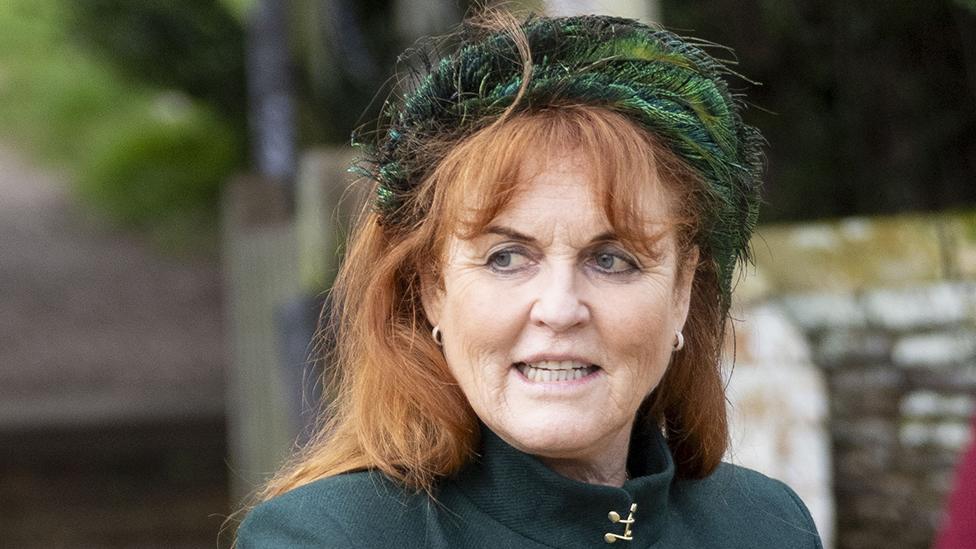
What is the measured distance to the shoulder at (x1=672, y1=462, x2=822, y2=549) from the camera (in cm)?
219

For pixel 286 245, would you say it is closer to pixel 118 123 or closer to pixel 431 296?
pixel 431 296

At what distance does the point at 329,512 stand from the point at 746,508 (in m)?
0.71

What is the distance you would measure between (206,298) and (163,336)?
0.72 metres

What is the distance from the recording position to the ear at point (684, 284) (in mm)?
2020

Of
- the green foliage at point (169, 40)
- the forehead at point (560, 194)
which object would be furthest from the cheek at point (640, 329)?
the green foliage at point (169, 40)

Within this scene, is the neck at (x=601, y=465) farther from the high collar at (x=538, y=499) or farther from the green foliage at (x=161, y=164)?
the green foliage at (x=161, y=164)

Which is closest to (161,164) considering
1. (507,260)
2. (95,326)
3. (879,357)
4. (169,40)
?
(95,326)

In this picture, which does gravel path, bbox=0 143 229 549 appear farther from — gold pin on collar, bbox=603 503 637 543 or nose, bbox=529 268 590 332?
nose, bbox=529 268 590 332

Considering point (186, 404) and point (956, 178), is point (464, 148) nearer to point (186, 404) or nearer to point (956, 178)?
point (956, 178)

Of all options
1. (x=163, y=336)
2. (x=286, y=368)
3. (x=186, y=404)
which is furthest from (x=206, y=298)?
(x=286, y=368)

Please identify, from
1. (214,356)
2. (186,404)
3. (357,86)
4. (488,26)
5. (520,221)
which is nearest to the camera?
(520,221)

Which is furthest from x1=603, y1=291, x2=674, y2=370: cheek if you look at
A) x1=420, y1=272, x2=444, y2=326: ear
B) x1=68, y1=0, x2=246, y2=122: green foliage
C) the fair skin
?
x1=68, y1=0, x2=246, y2=122: green foliage

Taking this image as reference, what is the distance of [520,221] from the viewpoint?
6.06 feet

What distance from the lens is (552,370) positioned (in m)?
1.85
